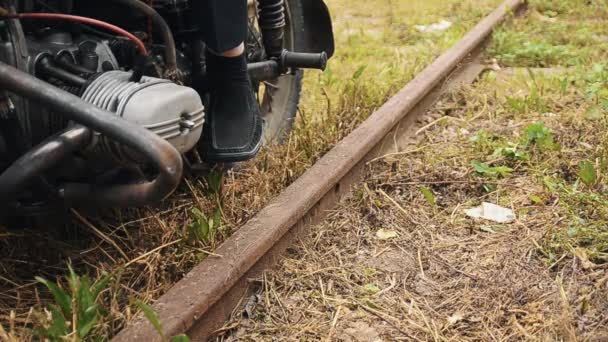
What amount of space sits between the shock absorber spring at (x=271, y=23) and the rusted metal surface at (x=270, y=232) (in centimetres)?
52

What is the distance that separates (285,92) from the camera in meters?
3.67

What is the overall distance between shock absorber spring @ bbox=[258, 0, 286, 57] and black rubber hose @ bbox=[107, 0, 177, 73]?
2.47 ft

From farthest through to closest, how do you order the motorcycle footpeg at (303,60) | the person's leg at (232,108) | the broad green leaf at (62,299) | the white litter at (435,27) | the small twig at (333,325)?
1. the white litter at (435,27)
2. the motorcycle footpeg at (303,60)
3. the person's leg at (232,108)
4. the small twig at (333,325)
5. the broad green leaf at (62,299)

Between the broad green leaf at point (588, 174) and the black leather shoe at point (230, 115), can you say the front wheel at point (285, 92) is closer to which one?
the black leather shoe at point (230, 115)

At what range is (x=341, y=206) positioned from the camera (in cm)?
297

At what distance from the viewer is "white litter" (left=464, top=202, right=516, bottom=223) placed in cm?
287

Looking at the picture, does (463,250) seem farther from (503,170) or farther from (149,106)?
(149,106)

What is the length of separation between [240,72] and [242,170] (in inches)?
23.5

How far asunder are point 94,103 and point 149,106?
0.19m

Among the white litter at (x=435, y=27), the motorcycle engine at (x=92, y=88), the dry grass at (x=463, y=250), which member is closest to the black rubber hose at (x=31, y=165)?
the motorcycle engine at (x=92, y=88)

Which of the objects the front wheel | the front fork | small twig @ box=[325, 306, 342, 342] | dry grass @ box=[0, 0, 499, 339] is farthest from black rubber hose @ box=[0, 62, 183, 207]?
the front wheel

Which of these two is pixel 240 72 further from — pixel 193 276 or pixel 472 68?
pixel 472 68

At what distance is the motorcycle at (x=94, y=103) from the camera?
1773 mm

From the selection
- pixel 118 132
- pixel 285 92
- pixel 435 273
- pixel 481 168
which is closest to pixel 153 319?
pixel 118 132
